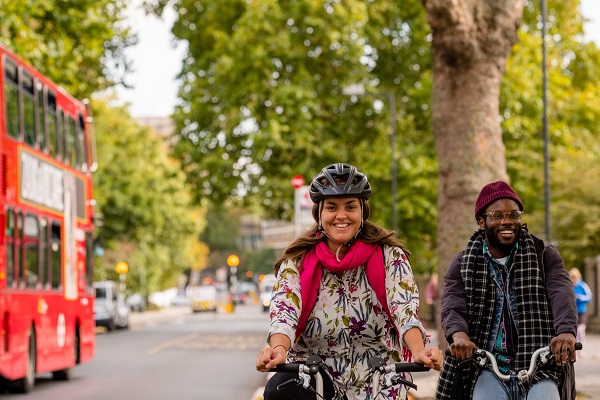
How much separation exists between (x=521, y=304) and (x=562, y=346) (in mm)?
375

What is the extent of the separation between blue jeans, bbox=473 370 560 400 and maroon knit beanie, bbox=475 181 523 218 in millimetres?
799

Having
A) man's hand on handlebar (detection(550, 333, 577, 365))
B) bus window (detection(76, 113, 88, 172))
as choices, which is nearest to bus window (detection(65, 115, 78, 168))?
bus window (detection(76, 113, 88, 172))

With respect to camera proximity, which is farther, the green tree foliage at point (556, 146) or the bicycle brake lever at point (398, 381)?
the green tree foliage at point (556, 146)

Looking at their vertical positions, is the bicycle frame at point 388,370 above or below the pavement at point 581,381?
above

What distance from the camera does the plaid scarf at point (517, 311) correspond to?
6125 millimetres

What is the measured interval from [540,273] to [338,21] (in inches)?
1165

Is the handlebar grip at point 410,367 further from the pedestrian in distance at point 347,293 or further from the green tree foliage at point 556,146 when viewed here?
the green tree foliage at point 556,146

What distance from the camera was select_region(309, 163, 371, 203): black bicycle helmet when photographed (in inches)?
210

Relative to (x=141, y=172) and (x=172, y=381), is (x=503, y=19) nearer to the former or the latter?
(x=172, y=381)

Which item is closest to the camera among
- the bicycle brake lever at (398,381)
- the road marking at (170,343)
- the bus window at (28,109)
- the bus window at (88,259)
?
the bicycle brake lever at (398,381)

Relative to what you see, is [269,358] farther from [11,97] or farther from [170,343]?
[170,343]

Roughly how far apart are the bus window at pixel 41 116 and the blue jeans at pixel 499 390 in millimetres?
12582

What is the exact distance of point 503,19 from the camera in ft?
48.8

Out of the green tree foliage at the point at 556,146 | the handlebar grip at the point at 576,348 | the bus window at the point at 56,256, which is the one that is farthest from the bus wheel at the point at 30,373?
the green tree foliage at the point at 556,146
